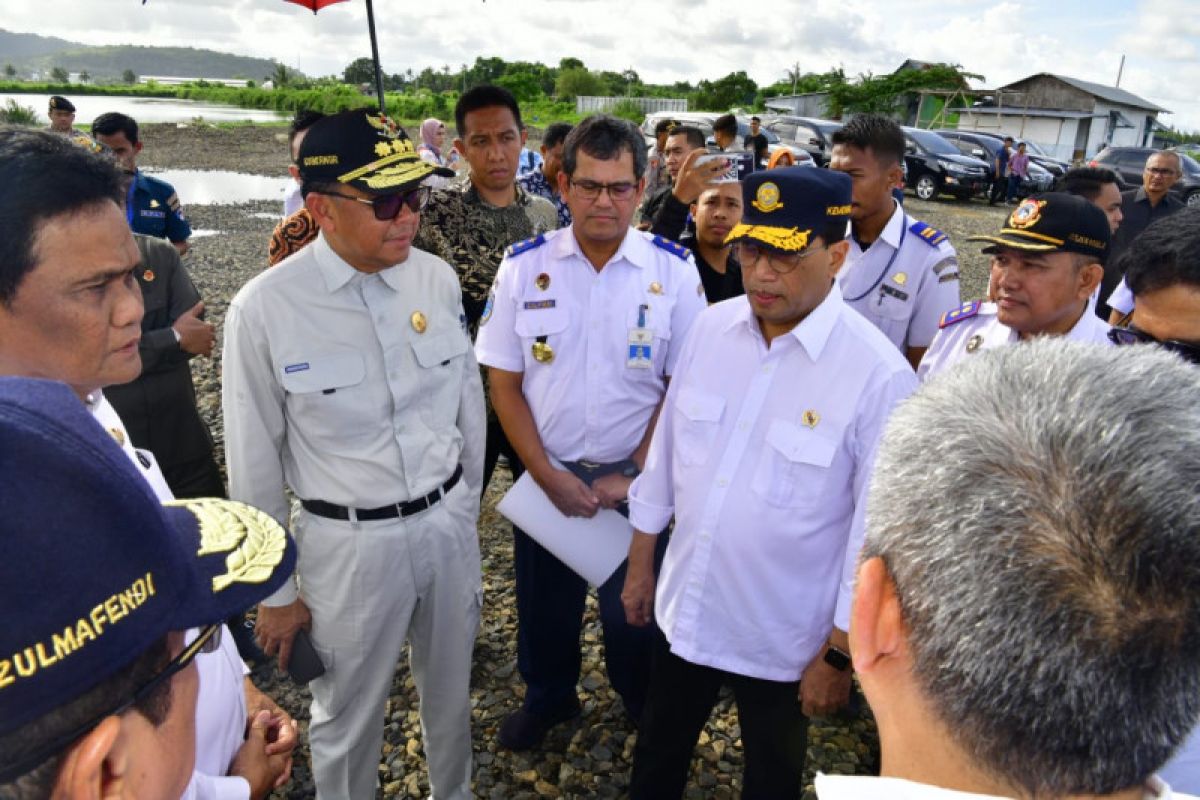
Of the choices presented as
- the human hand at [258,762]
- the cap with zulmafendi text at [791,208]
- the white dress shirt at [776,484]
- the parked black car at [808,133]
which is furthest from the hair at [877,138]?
the parked black car at [808,133]

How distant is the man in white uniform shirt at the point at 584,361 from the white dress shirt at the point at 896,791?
1813 mm

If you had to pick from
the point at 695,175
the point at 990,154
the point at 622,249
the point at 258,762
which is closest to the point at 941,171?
the point at 990,154

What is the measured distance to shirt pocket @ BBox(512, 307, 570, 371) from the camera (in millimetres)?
2582

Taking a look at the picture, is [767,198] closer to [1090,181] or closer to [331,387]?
[331,387]

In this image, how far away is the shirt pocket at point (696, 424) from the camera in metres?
1.96

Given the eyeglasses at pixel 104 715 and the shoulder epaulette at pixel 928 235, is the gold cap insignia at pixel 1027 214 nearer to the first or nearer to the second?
the shoulder epaulette at pixel 928 235

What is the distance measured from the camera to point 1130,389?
702 millimetres

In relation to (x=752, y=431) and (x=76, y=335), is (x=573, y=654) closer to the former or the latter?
(x=752, y=431)

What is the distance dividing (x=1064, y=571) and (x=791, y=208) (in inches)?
57.6

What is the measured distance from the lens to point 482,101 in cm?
338

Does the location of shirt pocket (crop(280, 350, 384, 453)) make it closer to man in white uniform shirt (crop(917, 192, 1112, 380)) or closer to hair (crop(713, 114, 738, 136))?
man in white uniform shirt (crop(917, 192, 1112, 380))

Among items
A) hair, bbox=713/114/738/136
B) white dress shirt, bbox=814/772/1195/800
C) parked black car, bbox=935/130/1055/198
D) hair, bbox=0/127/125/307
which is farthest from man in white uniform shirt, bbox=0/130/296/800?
parked black car, bbox=935/130/1055/198

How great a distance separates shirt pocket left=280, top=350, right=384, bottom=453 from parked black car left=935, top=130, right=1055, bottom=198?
1953cm

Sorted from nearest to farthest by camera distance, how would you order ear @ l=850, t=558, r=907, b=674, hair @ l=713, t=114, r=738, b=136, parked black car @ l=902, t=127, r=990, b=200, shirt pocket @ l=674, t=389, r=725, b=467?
ear @ l=850, t=558, r=907, b=674
shirt pocket @ l=674, t=389, r=725, b=467
hair @ l=713, t=114, r=738, b=136
parked black car @ l=902, t=127, r=990, b=200
